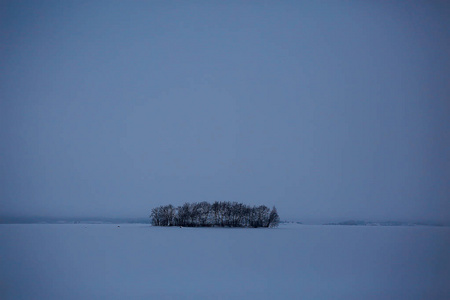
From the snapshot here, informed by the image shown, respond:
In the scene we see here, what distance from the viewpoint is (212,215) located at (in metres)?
62.8

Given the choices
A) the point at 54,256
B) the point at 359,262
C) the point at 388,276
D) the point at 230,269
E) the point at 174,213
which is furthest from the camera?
the point at 174,213

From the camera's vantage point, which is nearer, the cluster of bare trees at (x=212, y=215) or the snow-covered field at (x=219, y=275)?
the snow-covered field at (x=219, y=275)

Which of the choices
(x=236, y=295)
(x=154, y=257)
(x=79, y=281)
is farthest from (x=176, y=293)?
(x=154, y=257)

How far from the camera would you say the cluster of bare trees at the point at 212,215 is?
61.8 meters

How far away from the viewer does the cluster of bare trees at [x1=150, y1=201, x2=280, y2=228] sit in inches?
2432

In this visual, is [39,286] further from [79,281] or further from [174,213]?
[174,213]

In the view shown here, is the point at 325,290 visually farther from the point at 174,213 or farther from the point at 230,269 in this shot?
the point at 174,213

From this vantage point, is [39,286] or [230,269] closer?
[39,286]

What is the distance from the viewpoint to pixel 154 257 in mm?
14961

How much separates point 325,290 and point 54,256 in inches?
425

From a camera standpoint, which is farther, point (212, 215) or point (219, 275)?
point (212, 215)

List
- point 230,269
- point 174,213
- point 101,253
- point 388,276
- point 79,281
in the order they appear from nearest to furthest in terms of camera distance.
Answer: point 79,281
point 388,276
point 230,269
point 101,253
point 174,213

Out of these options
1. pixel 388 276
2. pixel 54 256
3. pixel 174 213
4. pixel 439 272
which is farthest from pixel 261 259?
pixel 174 213

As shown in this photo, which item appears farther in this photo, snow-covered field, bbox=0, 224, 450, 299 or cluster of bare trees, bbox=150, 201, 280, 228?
cluster of bare trees, bbox=150, 201, 280, 228
